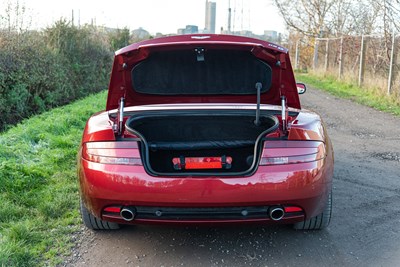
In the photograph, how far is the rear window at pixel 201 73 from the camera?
12.7ft

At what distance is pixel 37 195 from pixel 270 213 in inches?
101

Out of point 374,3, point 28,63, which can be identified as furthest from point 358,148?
point 374,3

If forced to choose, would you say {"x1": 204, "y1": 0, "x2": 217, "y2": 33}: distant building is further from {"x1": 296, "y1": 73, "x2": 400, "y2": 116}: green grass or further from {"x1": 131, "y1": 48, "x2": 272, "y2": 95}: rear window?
{"x1": 131, "y1": 48, "x2": 272, "y2": 95}: rear window

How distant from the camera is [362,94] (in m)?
14.1

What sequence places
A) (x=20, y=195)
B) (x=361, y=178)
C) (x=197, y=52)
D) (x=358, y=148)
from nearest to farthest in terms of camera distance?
1. (x=197, y=52)
2. (x=20, y=195)
3. (x=361, y=178)
4. (x=358, y=148)

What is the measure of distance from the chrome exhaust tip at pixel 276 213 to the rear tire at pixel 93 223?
1.39m

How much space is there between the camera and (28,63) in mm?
9500

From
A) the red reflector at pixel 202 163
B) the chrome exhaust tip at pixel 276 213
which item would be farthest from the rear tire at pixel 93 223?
the chrome exhaust tip at pixel 276 213

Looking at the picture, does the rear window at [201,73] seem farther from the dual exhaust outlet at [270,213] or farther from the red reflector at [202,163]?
the dual exhaust outlet at [270,213]

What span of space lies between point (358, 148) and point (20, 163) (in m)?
4.98

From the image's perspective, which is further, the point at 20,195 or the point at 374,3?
the point at 374,3

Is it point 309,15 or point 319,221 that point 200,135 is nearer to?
point 319,221

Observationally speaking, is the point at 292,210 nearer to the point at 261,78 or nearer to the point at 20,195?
the point at 261,78

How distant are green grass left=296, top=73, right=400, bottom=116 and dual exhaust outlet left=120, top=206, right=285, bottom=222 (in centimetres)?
836
